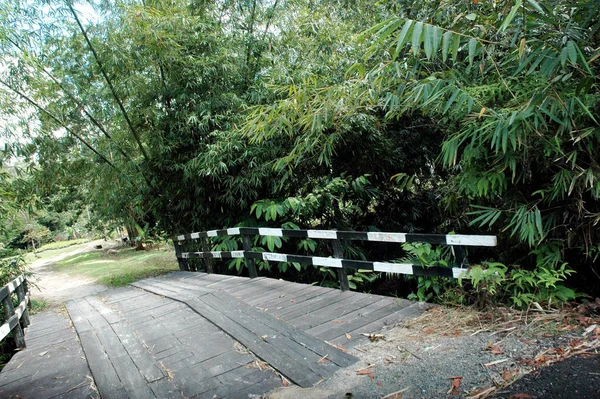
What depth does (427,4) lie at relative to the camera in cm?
410

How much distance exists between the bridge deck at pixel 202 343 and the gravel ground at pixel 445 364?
156mm

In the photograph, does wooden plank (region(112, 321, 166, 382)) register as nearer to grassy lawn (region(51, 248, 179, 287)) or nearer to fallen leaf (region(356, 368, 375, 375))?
fallen leaf (region(356, 368, 375, 375))

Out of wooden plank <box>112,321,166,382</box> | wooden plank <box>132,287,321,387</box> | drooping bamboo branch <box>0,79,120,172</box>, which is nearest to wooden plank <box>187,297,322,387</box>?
wooden plank <box>132,287,321,387</box>

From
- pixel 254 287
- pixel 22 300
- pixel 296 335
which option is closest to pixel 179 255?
pixel 22 300

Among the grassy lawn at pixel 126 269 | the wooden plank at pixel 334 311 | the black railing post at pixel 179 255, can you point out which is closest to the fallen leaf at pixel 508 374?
the wooden plank at pixel 334 311

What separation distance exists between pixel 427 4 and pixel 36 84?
5.72 m

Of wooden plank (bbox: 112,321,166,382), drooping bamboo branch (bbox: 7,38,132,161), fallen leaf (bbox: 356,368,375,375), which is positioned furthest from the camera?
drooping bamboo branch (bbox: 7,38,132,161)

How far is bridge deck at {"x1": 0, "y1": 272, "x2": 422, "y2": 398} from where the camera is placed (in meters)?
2.42

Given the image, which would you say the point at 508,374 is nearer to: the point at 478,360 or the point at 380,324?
the point at 478,360

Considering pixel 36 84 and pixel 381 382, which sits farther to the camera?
pixel 36 84

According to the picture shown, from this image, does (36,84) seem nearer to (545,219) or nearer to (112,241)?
(545,219)

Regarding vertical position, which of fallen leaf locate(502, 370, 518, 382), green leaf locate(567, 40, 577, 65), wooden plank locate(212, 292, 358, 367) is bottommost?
fallen leaf locate(502, 370, 518, 382)

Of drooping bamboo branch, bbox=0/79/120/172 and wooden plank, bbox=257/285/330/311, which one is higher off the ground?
drooping bamboo branch, bbox=0/79/120/172

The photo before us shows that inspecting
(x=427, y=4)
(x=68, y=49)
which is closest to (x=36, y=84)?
(x=68, y=49)
